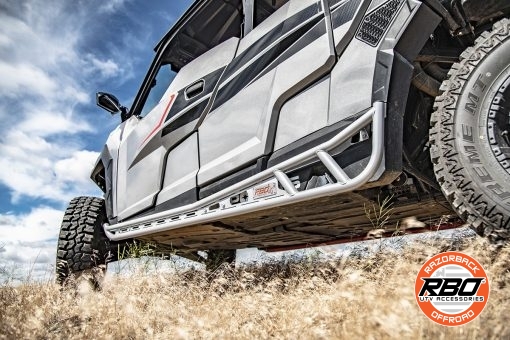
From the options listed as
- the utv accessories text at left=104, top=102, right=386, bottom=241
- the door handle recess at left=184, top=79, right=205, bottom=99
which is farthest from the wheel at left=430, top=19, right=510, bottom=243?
the door handle recess at left=184, top=79, right=205, bottom=99

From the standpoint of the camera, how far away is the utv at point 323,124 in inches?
73.6

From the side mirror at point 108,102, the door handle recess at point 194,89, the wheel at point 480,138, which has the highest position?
the side mirror at point 108,102

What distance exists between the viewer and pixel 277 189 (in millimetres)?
2311

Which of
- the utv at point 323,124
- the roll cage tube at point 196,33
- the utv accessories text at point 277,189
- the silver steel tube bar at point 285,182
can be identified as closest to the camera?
the utv at point 323,124

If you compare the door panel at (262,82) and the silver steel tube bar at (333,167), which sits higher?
the door panel at (262,82)

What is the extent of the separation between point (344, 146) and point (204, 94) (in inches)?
47.9

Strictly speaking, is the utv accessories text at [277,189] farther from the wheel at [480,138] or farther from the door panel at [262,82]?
the wheel at [480,138]

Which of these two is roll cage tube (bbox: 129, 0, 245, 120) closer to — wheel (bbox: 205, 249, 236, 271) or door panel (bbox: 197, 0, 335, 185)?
door panel (bbox: 197, 0, 335, 185)

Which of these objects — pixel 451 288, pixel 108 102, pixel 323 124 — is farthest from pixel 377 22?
pixel 108 102

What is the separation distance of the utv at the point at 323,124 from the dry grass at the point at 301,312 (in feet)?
0.80

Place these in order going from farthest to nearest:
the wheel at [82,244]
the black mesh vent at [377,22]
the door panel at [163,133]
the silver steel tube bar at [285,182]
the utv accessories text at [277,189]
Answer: the wheel at [82,244], the door panel at [163,133], the silver steel tube bar at [285,182], the black mesh vent at [377,22], the utv accessories text at [277,189]

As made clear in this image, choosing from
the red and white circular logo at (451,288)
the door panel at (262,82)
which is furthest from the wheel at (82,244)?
the red and white circular logo at (451,288)

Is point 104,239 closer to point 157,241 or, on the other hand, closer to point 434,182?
point 157,241

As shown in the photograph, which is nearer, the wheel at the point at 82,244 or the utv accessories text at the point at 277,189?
the utv accessories text at the point at 277,189
